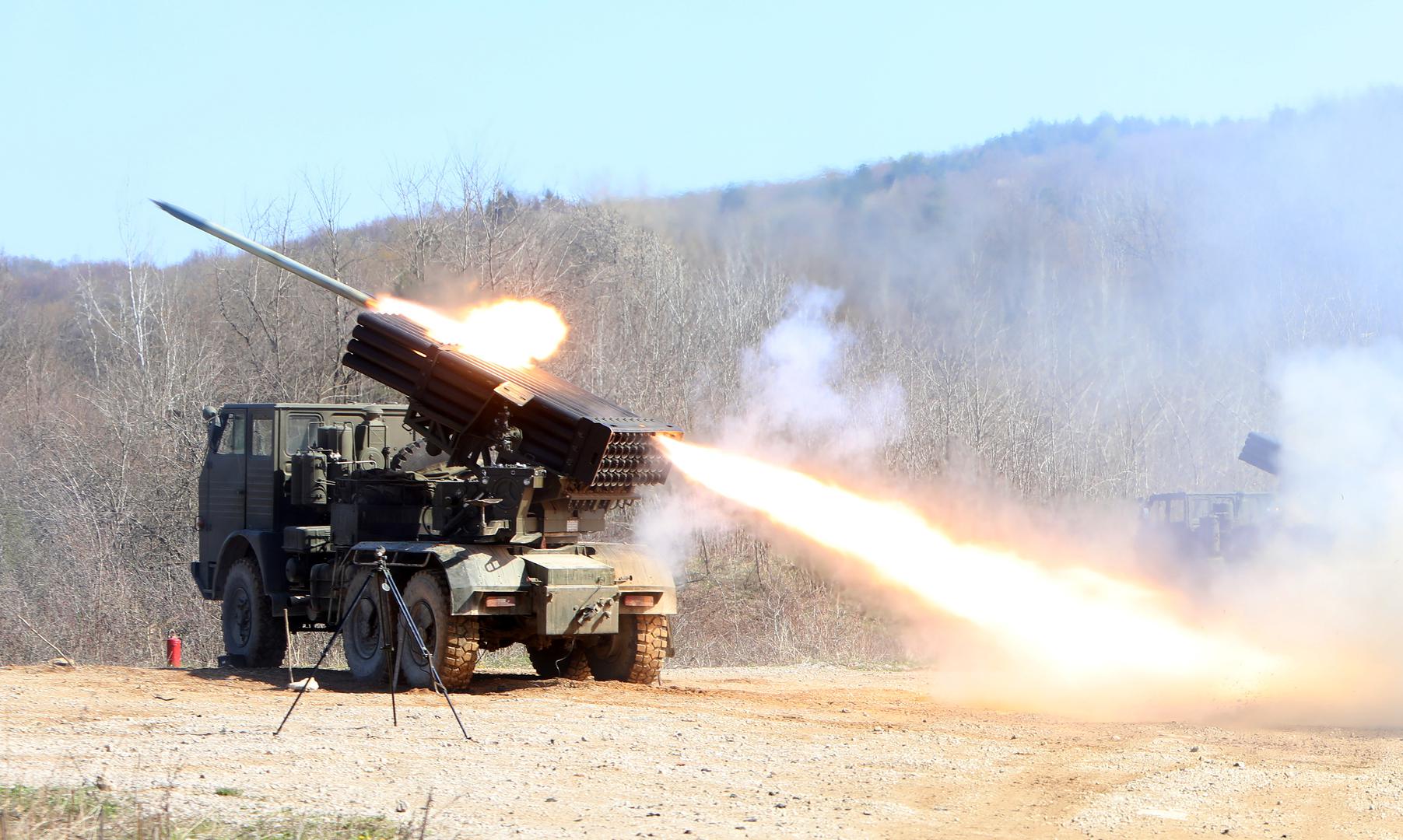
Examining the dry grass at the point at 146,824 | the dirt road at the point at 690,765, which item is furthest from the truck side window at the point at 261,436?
the dry grass at the point at 146,824

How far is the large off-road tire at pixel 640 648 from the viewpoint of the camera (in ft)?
49.0

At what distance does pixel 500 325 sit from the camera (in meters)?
16.1

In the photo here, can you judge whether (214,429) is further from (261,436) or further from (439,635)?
(439,635)

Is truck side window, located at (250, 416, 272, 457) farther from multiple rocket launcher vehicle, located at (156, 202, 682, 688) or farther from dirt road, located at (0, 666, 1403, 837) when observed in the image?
dirt road, located at (0, 666, 1403, 837)

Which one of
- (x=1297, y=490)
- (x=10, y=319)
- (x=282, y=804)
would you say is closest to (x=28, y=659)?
(x=282, y=804)

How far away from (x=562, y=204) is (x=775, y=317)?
9.96 meters

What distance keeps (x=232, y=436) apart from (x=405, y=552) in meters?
4.22

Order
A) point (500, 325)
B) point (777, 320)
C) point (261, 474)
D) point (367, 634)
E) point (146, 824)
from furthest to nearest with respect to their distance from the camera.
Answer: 1. point (777, 320)
2. point (261, 474)
3. point (500, 325)
4. point (367, 634)
5. point (146, 824)

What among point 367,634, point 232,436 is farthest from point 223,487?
point 367,634

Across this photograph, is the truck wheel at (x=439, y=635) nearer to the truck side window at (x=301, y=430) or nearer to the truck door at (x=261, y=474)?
the truck door at (x=261, y=474)

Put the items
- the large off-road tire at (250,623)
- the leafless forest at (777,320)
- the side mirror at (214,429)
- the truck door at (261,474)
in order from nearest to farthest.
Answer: the large off-road tire at (250,623) → the truck door at (261,474) → the side mirror at (214,429) → the leafless forest at (777,320)

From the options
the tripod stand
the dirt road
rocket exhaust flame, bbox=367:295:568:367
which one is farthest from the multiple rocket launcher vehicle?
the dirt road

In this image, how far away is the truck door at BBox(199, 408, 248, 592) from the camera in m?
17.1

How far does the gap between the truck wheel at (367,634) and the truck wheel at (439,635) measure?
41 centimetres
